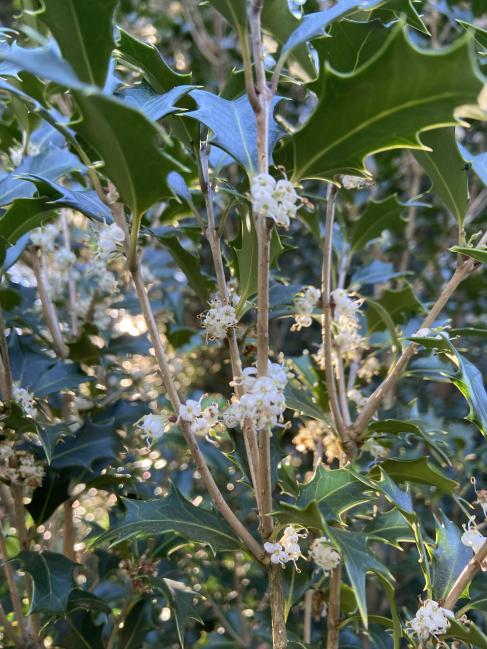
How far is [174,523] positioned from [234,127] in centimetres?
57

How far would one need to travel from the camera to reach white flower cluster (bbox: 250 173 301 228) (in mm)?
497

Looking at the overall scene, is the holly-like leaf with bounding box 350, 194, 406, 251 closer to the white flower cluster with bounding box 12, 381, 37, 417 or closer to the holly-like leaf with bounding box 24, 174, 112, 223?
the holly-like leaf with bounding box 24, 174, 112, 223

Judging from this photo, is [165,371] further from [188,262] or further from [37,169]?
[37,169]

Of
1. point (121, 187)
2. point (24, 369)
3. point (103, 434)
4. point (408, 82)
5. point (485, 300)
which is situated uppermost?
point (408, 82)

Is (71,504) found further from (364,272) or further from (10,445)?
(364,272)

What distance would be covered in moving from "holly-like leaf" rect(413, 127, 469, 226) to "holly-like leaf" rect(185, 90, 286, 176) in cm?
27

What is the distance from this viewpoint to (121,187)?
57cm

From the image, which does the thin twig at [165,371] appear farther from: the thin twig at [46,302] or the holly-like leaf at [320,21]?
the thin twig at [46,302]

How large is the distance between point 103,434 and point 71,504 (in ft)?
0.60

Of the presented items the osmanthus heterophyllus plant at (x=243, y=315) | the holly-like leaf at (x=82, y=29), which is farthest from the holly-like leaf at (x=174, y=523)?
the holly-like leaf at (x=82, y=29)

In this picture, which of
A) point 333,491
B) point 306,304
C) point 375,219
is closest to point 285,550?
point 333,491

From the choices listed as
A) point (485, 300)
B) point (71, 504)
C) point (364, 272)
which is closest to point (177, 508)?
point (71, 504)

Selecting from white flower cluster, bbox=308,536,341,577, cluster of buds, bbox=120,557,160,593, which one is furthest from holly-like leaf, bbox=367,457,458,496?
cluster of buds, bbox=120,557,160,593

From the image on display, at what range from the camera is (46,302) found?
3.67 ft
